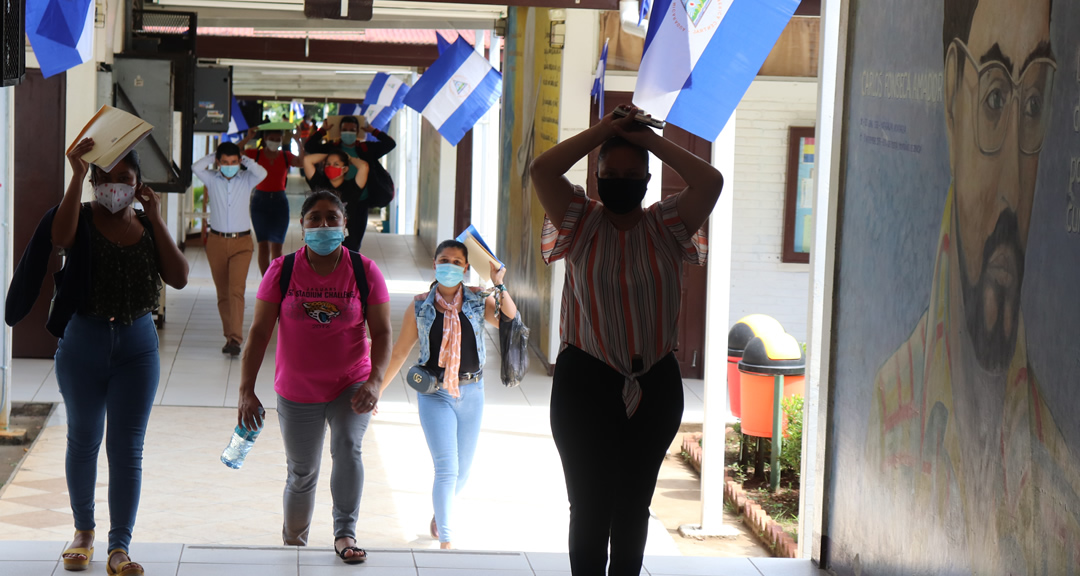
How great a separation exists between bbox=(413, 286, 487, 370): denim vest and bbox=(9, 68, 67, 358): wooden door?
218 inches

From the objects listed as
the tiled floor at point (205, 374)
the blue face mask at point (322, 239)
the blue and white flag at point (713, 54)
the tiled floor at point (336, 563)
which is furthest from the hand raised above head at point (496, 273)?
the tiled floor at point (205, 374)

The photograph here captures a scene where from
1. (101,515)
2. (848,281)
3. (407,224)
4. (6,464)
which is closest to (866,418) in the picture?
(848,281)

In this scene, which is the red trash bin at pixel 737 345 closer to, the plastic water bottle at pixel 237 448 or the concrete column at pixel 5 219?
the plastic water bottle at pixel 237 448

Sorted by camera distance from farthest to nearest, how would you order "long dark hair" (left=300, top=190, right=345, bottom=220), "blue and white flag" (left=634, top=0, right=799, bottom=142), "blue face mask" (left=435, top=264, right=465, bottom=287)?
"blue face mask" (left=435, top=264, right=465, bottom=287)
"blue and white flag" (left=634, top=0, right=799, bottom=142)
"long dark hair" (left=300, top=190, right=345, bottom=220)

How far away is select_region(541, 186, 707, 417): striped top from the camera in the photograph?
362 cm

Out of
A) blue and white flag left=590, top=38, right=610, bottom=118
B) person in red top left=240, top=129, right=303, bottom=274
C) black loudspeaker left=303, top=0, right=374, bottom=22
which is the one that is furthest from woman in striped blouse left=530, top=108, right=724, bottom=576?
person in red top left=240, top=129, right=303, bottom=274

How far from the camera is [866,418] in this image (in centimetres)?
445

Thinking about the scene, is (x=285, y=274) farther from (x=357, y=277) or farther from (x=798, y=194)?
(x=798, y=194)

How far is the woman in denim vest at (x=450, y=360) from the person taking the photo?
231 inches

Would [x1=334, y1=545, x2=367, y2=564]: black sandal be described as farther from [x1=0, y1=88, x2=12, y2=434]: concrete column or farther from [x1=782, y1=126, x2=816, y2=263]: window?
[x1=782, y1=126, x2=816, y2=263]: window

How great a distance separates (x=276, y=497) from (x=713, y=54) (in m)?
3.74

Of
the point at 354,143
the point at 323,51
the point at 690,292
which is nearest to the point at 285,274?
the point at 690,292

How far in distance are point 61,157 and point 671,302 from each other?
8343mm

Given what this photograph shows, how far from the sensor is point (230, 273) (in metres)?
11.2
